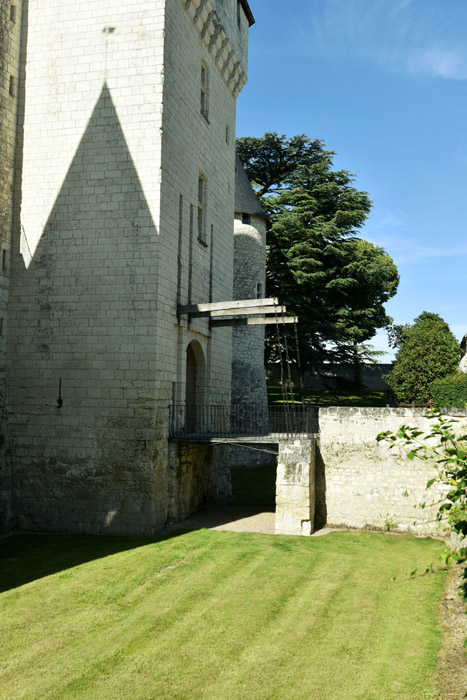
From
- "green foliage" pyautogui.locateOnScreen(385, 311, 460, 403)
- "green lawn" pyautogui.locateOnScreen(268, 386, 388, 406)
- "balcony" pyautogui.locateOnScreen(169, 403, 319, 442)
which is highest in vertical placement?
"green foliage" pyautogui.locateOnScreen(385, 311, 460, 403)

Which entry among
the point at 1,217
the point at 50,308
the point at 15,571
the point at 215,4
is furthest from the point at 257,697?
the point at 215,4

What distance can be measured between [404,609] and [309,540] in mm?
3224

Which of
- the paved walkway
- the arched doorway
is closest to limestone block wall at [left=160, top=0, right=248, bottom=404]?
the arched doorway

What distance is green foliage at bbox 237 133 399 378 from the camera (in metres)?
27.2

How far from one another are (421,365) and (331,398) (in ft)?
15.6

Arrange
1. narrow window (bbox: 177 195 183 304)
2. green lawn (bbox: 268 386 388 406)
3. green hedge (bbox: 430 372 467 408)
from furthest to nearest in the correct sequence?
green lawn (bbox: 268 386 388 406)
green hedge (bbox: 430 372 467 408)
narrow window (bbox: 177 195 183 304)

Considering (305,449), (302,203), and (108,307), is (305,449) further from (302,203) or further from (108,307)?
(302,203)

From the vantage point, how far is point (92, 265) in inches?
465

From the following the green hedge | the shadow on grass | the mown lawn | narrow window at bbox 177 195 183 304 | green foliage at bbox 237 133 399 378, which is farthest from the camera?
green foliage at bbox 237 133 399 378

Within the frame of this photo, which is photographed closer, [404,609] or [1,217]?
[404,609]

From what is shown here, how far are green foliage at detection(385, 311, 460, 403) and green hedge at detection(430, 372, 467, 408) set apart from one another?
316cm

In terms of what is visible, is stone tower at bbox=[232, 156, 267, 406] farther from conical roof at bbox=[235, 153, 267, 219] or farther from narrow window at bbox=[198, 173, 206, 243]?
narrow window at bbox=[198, 173, 206, 243]

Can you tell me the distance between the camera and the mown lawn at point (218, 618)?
579cm

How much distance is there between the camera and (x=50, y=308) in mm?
11961
